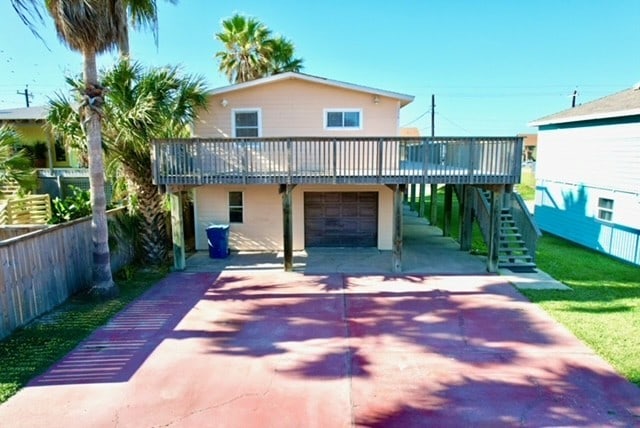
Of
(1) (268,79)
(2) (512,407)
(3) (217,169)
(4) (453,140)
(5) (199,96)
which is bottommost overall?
(2) (512,407)

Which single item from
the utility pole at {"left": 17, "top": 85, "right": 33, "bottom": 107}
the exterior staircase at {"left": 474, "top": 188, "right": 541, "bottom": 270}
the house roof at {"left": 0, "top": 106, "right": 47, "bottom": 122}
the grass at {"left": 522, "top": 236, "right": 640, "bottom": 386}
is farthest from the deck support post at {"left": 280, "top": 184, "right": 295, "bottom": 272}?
the utility pole at {"left": 17, "top": 85, "right": 33, "bottom": 107}

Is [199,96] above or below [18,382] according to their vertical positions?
above

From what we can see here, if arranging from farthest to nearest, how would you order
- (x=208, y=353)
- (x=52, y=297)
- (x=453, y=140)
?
(x=453, y=140) < (x=52, y=297) < (x=208, y=353)

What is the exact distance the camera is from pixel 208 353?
21.3ft

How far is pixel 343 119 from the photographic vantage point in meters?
13.0

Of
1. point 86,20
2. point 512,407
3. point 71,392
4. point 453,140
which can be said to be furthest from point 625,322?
point 86,20

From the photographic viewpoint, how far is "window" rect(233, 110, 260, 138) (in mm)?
13000

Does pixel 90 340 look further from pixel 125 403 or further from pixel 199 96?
pixel 199 96

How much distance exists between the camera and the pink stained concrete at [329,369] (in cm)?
488

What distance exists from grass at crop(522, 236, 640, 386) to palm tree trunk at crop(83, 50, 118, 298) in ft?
32.2

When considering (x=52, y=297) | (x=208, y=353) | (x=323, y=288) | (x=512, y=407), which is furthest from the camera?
(x=323, y=288)

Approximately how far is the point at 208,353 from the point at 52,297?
4.24 metres

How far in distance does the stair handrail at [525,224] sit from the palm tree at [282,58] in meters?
14.0

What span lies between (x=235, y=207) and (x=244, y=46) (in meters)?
10.2
